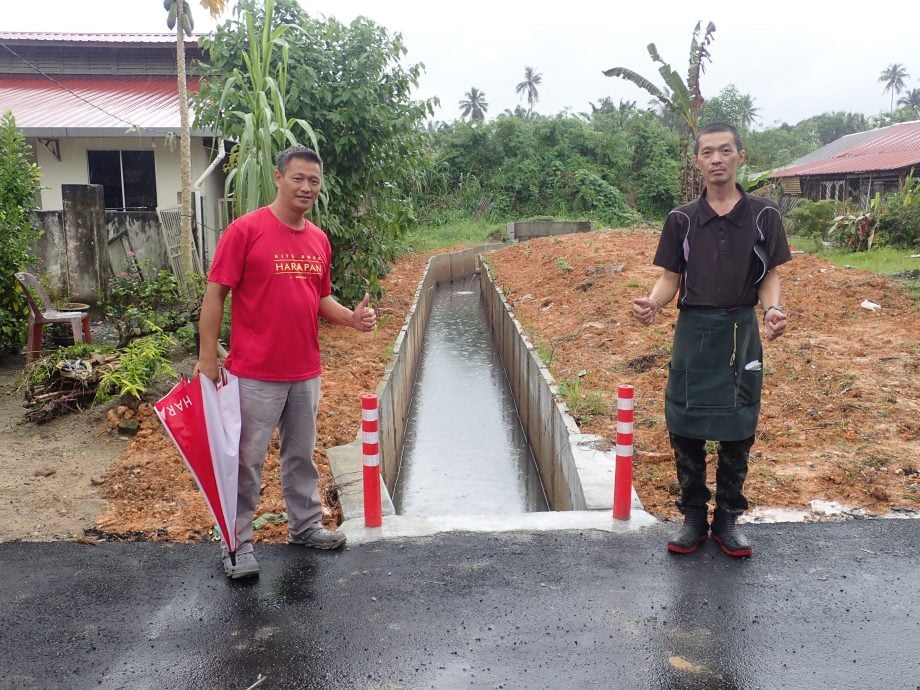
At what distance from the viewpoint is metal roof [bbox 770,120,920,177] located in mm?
23753

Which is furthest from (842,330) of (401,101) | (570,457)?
(401,101)

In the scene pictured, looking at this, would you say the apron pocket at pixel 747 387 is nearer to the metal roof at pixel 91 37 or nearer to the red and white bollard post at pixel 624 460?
the red and white bollard post at pixel 624 460

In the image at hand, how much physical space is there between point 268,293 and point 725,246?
2.28 meters

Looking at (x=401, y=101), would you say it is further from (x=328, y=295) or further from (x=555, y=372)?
(x=328, y=295)

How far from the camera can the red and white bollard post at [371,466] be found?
4.45 metres

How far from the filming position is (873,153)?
27781 millimetres

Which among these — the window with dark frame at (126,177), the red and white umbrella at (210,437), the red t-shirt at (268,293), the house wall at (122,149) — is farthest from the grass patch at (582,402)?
the window with dark frame at (126,177)

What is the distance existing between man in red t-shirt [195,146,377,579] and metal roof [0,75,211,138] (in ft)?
31.4

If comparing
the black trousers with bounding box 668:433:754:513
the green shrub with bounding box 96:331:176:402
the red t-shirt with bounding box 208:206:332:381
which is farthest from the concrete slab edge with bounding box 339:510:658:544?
the green shrub with bounding box 96:331:176:402

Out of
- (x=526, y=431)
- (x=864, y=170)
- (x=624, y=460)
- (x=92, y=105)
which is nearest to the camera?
(x=624, y=460)

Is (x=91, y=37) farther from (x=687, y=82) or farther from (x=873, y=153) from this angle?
(x=873, y=153)

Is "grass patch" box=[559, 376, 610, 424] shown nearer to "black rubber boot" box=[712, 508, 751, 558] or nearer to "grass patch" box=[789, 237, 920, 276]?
"black rubber boot" box=[712, 508, 751, 558]

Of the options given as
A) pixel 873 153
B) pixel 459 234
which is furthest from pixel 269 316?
pixel 873 153

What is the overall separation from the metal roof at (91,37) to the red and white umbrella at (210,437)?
16.4 metres
